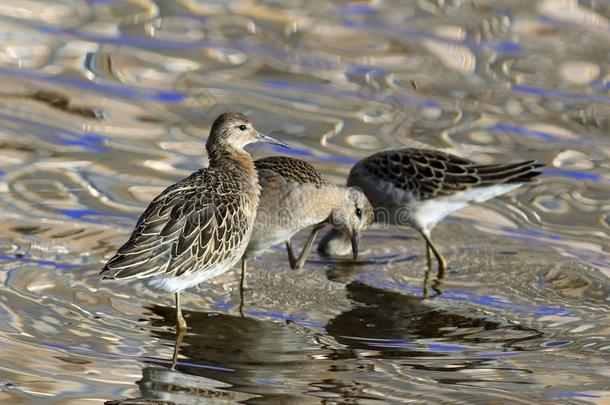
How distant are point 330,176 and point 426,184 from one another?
1.53 meters

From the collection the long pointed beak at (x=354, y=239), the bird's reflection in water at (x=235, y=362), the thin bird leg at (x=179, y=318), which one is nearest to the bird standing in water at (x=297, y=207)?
the long pointed beak at (x=354, y=239)

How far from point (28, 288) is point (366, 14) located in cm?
870

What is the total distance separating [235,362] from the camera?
835cm

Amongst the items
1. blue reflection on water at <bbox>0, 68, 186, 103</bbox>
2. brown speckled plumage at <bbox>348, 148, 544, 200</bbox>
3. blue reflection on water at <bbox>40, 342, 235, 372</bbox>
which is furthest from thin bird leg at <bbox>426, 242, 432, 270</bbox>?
blue reflection on water at <bbox>0, 68, 186, 103</bbox>

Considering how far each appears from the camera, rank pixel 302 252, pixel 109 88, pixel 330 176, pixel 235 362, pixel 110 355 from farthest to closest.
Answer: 1. pixel 109 88
2. pixel 330 176
3. pixel 302 252
4. pixel 235 362
5. pixel 110 355

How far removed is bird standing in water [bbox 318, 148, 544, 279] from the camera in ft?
35.4

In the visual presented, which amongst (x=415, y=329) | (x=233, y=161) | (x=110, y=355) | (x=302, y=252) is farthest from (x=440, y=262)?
(x=110, y=355)

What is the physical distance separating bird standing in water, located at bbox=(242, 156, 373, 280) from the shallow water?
365 millimetres

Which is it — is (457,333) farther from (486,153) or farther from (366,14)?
(366,14)

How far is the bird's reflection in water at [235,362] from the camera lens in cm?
770

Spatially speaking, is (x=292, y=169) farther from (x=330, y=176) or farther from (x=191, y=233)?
(x=330, y=176)

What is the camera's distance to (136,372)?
791 cm

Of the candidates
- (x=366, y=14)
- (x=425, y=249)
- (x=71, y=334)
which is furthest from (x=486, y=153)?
(x=71, y=334)

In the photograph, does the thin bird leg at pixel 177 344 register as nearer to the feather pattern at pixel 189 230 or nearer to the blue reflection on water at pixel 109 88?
the feather pattern at pixel 189 230
